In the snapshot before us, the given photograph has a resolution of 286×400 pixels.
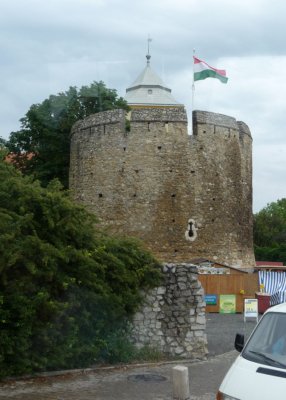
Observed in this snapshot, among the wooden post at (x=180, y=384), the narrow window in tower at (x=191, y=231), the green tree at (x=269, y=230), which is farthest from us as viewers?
the green tree at (x=269, y=230)

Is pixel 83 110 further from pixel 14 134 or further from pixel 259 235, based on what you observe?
pixel 259 235

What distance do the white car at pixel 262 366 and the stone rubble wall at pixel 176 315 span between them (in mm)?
5281

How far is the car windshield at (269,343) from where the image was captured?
6164 mm

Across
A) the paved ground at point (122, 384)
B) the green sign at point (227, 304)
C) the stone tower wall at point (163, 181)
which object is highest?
the stone tower wall at point (163, 181)

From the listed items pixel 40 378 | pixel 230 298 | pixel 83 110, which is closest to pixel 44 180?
pixel 83 110

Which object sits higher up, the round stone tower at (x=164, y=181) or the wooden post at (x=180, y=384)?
the round stone tower at (x=164, y=181)

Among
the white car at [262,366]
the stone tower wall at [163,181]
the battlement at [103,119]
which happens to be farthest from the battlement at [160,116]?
the white car at [262,366]

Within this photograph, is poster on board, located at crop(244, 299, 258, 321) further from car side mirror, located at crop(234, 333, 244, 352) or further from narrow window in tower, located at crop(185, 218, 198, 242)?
narrow window in tower, located at crop(185, 218, 198, 242)

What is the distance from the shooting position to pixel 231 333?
16.8 m

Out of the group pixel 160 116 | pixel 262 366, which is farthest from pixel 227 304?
pixel 262 366

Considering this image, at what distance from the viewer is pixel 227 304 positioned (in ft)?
75.8

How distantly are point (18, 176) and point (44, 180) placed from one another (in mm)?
18988

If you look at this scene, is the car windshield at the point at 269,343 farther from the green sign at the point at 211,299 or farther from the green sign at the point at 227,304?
the green sign at the point at 227,304

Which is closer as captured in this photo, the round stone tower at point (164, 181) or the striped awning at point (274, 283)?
the striped awning at point (274, 283)
